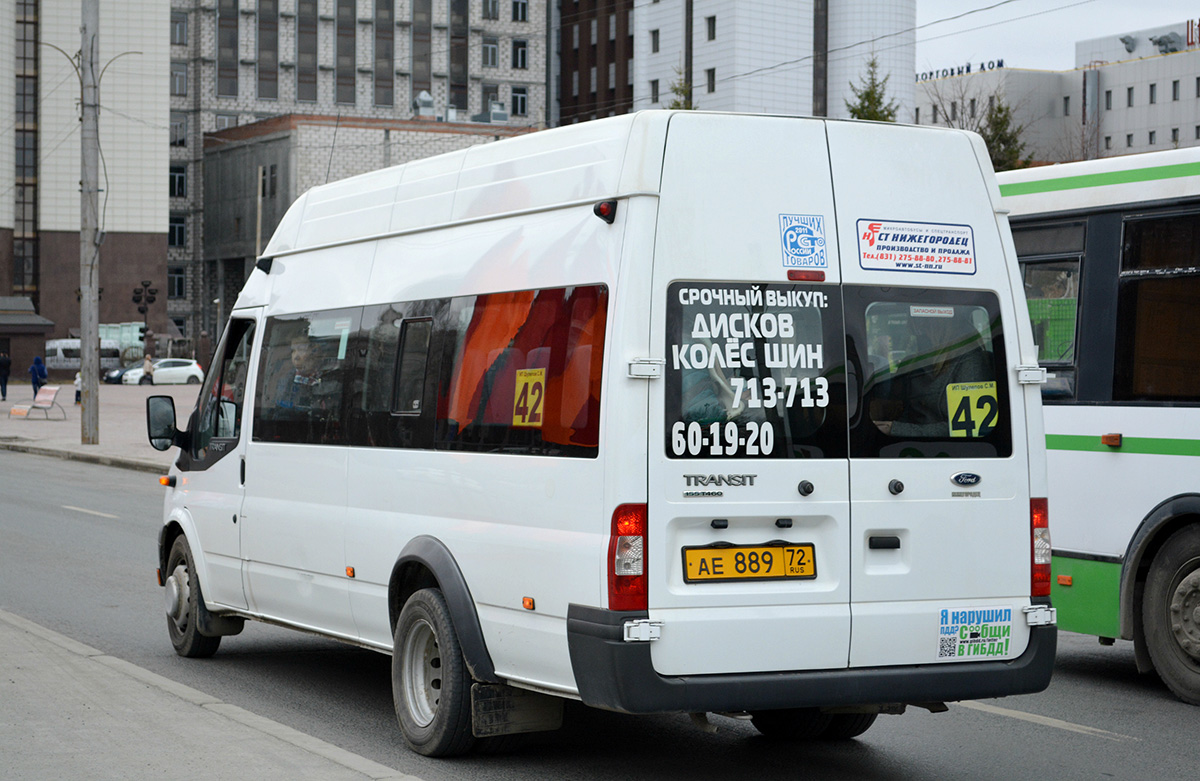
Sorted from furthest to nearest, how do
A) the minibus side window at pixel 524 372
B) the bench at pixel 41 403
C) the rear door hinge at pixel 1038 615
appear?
the bench at pixel 41 403, the rear door hinge at pixel 1038 615, the minibus side window at pixel 524 372

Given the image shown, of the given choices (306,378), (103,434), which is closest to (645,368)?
(306,378)

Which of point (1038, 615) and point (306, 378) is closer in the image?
point (1038, 615)

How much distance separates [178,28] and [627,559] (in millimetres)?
110370

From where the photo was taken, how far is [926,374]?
244 inches

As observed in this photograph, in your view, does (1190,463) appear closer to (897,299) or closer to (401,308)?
(897,299)

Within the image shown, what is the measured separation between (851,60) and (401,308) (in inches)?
3341

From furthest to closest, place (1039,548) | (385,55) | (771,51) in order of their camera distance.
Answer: (385,55) < (771,51) < (1039,548)

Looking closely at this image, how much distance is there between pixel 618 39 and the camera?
101 m

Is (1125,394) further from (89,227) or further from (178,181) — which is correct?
(178,181)

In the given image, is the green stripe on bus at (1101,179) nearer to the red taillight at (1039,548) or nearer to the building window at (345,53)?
the red taillight at (1039,548)

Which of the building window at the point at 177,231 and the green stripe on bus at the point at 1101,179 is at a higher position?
the building window at the point at 177,231

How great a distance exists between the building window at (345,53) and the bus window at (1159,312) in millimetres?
104582

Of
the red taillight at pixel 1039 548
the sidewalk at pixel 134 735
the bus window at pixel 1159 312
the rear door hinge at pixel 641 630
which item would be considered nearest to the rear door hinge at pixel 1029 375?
the red taillight at pixel 1039 548

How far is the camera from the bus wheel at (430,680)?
652 cm
